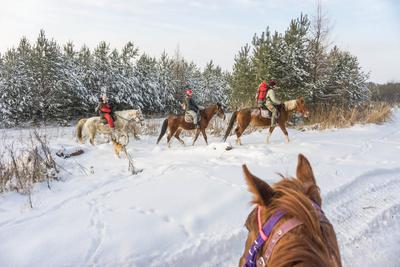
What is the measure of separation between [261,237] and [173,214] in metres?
3.09

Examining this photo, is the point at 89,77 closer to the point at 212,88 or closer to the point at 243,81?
the point at 243,81

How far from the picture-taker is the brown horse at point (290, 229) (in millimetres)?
1115

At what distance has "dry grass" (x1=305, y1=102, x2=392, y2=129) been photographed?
15.0 meters

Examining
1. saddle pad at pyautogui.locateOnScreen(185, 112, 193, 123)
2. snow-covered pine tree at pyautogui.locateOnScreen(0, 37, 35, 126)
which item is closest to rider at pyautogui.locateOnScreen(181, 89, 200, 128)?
saddle pad at pyautogui.locateOnScreen(185, 112, 193, 123)

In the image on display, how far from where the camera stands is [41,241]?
3.50 metres

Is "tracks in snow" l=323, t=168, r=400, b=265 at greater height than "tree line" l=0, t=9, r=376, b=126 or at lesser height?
lesser

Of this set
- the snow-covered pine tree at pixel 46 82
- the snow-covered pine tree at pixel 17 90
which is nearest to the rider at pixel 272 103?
the snow-covered pine tree at pixel 46 82

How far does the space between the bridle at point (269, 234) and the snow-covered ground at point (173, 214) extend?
2.01ft

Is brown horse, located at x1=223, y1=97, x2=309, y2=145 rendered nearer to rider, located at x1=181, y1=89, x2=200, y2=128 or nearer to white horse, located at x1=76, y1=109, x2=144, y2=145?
rider, located at x1=181, y1=89, x2=200, y2=128

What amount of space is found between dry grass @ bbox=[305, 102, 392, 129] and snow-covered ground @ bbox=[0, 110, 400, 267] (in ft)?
24.9

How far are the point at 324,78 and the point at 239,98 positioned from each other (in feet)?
17.4

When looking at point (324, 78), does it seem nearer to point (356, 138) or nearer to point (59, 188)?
point (356, 138)

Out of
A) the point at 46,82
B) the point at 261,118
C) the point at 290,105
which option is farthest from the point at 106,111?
the point at 46,82

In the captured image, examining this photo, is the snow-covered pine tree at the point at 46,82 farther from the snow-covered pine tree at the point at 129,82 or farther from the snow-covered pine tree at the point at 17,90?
the snow-covered pine tree at the point at 129,82
